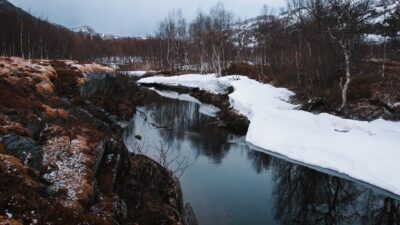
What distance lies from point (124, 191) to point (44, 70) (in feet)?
48.0

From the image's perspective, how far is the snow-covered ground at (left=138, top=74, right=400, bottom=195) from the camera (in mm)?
15109

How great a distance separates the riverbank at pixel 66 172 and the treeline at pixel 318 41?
1703 cm

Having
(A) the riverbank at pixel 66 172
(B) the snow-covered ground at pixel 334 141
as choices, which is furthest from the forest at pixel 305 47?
(A) the riverbank at pixel 66 172

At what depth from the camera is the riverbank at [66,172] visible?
8.03 metres

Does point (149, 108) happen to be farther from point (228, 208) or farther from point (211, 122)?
point (228, 208)

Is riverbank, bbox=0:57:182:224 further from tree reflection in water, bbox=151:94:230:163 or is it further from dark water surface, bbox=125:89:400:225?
tree reflection in water, bbox=151:94:230:163

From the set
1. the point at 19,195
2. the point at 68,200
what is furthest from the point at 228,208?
the point at 19,195

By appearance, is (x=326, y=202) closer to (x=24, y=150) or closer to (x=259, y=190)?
(x=259, y=190)

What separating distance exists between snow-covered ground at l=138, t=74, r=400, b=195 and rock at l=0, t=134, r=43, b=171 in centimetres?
1203

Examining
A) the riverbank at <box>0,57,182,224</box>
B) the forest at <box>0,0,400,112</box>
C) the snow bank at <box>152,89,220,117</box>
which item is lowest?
the snow bank at <box>152,89,220,117</box>

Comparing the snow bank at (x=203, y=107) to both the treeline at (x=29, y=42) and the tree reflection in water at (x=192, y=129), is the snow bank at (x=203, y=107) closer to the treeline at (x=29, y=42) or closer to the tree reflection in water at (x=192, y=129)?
the tree reflection in water at (x=192, y=129)

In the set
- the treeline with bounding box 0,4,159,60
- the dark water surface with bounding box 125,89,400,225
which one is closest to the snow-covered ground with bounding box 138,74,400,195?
the dark water surface with bounding box 125,89,400,225

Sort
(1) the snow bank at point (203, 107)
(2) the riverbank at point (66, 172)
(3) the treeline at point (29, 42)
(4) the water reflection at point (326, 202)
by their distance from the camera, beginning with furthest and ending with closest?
(3) the treeline at point (29, 42)
(1) the snow bank at point (203, 107)
(4) the water reflection at point (326, 202)
(2) the riverbank at point (66, 172)

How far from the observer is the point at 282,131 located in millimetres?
21062
